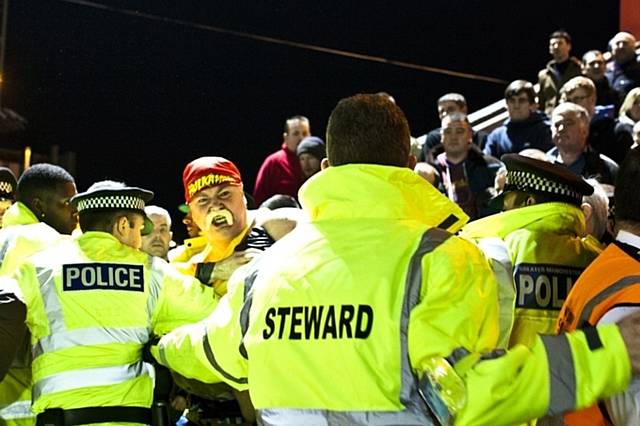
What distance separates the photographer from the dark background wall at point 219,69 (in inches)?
810

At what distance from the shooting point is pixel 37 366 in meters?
4.69

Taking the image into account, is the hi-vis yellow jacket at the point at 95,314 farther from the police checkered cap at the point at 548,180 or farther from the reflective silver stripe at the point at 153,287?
the police checkered cap at the point at 548,180

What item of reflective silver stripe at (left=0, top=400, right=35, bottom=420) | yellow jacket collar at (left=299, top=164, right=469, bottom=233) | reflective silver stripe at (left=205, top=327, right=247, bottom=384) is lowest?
reflective silver stripe at (left=0, top=400, right=35, bottom=420)

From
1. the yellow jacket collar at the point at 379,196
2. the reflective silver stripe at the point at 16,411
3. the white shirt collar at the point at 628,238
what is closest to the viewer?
the yellow jacket collar at the point at 379,196

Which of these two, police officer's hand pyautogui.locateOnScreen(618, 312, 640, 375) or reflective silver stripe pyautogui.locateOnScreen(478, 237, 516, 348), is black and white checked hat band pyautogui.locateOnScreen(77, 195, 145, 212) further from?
police officer's hand pyautogui.locateOnScreen(618, 312, 640, 375)

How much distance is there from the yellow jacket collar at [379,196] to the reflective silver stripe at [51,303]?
187 cm

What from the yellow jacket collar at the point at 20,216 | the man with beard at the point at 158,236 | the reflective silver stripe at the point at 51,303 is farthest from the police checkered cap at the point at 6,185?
the reflective silver stripe at the point at 51,303

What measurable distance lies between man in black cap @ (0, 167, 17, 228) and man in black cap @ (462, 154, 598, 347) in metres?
3.68

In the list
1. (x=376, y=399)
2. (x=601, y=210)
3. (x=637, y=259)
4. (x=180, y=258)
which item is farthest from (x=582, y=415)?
(x=180, y=258)

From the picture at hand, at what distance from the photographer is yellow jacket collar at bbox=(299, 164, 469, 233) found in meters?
3.04

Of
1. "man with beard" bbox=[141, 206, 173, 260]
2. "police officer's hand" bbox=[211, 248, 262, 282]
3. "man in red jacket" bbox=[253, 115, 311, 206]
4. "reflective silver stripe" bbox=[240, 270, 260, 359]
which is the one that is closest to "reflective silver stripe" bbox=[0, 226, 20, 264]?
"police officer's hand" bbox=[211, 248, 262, 282]

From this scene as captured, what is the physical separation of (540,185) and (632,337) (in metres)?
1.60

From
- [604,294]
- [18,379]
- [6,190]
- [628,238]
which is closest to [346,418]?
[604,294]

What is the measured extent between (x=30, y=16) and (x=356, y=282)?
1923cm
